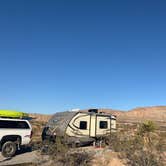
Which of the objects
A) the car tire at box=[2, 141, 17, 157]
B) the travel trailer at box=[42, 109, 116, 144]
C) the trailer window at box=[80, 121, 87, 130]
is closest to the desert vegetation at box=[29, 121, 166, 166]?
the car tire at box=[2, 141, 17, 157]

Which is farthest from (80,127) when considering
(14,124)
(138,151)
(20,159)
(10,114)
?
(138,151)

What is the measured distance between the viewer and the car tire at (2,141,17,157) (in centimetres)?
1579

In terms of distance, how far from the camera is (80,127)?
19688 millimetres

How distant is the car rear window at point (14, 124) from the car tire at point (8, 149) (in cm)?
91

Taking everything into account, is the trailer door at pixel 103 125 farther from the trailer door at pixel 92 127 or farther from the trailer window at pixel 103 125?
the trailer door at pixel 92 127

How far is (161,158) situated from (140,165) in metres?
1.52

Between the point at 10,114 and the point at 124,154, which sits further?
the point at 10,114

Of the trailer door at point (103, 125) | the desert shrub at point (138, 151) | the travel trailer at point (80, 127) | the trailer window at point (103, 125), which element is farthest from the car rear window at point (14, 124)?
the trailer window at point (103, 125)

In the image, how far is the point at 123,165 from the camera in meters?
14.5

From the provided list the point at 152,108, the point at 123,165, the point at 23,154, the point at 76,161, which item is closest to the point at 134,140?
the point at 123,165

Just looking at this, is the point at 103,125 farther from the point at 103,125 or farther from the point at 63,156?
the point at 63,156

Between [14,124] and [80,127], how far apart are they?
5.17m

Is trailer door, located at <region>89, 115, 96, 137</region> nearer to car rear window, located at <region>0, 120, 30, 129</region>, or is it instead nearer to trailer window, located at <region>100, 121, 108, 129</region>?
trailer window, located at <region>100, 121, 108, 129</region>

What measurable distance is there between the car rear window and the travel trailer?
9.03 feet
